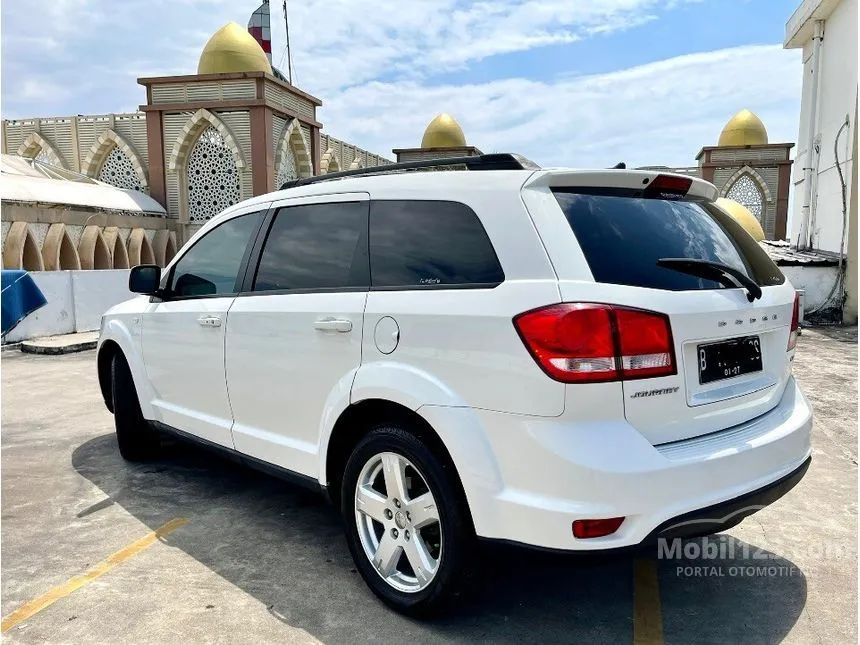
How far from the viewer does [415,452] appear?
8.14ft

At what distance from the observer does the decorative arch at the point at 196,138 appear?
2425 centimetres

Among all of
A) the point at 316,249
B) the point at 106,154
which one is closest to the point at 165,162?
A: the point at 106,154

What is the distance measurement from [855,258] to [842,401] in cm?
925

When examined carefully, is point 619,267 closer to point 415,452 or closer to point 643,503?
point 643,503

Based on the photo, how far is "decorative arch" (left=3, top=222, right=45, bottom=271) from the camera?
58.0 ft

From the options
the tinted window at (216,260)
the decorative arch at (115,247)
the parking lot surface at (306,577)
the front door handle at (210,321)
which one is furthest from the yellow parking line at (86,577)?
the decorative arch at (115,247)

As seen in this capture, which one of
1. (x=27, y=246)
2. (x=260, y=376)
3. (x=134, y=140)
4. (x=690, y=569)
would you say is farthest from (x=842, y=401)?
(x=134, y=140)

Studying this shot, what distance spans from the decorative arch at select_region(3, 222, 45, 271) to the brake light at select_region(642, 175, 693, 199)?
18849 mm

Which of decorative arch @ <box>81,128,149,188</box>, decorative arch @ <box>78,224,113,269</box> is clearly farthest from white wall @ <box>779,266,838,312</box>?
decorative arch @ <box>81,128,149,188</box>

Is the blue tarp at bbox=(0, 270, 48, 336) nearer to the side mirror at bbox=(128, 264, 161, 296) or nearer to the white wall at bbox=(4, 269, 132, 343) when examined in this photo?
the white wall at bbox=(4, 269, 132, 343)

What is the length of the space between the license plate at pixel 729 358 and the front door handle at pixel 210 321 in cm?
250

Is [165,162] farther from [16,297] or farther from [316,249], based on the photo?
[316,249]

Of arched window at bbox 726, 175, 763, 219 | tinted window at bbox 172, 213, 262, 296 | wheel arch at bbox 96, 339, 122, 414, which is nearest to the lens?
tinted window at bbox 172, 213, 262, 296

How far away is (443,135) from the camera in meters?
35.8
